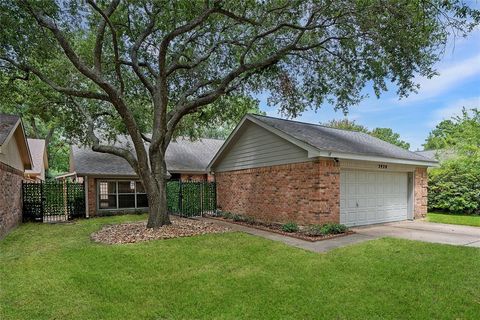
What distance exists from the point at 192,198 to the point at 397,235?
9.81 meters

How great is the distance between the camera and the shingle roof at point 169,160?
17125 millimetres

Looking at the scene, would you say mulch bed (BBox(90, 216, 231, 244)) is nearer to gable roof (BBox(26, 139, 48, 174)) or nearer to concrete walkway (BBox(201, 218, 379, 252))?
concrete walkway (BBox(201, 218, 379, 252))

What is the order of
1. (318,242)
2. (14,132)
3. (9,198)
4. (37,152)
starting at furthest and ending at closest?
(37,152), (14,132), (9,198), (318,242)

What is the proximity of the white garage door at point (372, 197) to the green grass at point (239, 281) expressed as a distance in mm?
2843

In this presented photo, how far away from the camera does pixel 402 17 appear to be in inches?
338

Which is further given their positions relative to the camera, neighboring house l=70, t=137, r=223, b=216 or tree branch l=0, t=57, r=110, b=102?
neighboring house l=70, t=137, r=223, b=216

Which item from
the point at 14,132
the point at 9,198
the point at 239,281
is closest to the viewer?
the point at 239,281

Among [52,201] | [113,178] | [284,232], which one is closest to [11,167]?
[52,201]

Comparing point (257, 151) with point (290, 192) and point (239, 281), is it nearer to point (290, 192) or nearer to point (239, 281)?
point (290, 192)

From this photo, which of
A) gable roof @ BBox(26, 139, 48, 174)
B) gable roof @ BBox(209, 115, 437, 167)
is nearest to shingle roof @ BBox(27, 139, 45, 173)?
gable roof @ BBox(26, 139, 48, 174)

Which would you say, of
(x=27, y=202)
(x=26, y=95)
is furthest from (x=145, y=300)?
(x=27, y=202)

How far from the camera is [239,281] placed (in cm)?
574

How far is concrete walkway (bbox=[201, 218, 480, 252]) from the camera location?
846cm

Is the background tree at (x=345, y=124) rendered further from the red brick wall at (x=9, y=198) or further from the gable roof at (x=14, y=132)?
the red brick wall at (x=9, y=198)
